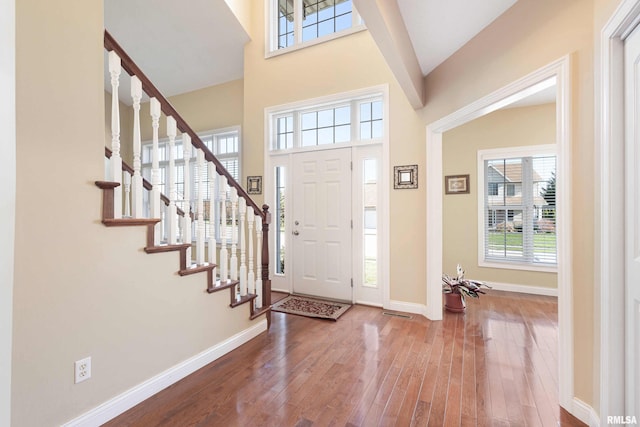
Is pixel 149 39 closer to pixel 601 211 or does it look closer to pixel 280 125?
pixel 280 125

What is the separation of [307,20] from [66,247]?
13.2 feet

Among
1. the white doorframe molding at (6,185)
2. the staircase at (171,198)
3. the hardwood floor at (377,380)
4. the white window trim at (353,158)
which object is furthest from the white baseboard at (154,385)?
the white window trim at (353,158)

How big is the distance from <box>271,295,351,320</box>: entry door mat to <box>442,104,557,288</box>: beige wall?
82.4 inches

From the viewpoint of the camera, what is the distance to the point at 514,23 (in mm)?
1899

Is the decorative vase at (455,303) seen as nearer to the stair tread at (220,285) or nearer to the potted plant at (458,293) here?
the potted plant at (458,293)

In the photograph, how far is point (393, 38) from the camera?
179 centimetres

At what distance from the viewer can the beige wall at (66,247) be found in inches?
50.0

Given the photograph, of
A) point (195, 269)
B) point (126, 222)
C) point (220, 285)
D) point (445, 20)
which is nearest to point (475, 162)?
point (445, 20)

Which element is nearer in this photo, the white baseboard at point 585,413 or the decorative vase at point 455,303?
the white baseboard at point 585,413

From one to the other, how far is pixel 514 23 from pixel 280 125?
2951 millimetres

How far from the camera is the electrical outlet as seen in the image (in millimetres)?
1451

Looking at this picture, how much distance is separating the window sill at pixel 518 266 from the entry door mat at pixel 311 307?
231cm

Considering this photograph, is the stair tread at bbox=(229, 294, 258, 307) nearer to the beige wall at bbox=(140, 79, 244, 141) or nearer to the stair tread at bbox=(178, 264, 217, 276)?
the stair tread at bbox=(178, 264, 217, 276)

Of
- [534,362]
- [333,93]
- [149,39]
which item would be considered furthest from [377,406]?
[149,39]
